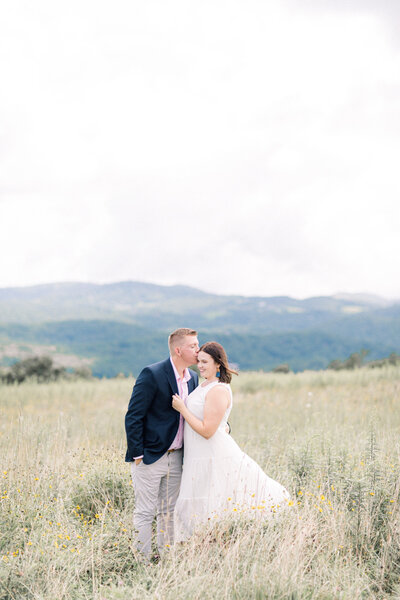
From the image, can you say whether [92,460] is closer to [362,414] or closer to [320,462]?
[320,462]

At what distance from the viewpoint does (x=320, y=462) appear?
21.4 ft

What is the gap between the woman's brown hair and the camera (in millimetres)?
4891

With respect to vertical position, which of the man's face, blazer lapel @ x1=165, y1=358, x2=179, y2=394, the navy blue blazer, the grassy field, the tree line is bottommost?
the tree line

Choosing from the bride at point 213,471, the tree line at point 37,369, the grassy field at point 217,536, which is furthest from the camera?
the tree line at point 37,369

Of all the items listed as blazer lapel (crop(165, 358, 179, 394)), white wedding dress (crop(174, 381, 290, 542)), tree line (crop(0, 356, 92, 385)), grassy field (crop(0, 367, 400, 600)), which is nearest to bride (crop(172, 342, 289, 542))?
white wedding dress (crop(174, 381, 290, 542))

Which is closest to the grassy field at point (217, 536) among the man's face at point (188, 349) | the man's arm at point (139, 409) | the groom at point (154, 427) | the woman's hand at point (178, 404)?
the groom at point (154, 427)

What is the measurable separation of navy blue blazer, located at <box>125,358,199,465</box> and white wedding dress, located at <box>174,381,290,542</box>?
0.71ft

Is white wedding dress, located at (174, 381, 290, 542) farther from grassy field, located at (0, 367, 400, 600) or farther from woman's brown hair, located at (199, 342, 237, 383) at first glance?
grassy field, located at (0, 367, 400, 600)

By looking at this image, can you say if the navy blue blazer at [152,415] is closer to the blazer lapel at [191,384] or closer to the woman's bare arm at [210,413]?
the woman's bare arm at [210,413]

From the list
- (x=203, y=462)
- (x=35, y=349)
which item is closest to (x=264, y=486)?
(x=203, y=462)

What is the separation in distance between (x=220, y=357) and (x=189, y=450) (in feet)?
3.25

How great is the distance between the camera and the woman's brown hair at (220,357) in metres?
4.89

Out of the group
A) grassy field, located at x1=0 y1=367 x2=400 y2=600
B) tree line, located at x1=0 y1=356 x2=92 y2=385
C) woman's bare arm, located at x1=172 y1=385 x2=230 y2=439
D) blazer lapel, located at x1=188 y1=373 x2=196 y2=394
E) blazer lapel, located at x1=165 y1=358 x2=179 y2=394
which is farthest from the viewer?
tree line, located at x1=0 y1=356 x2=92 y2=385

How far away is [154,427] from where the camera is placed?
4945 mm
